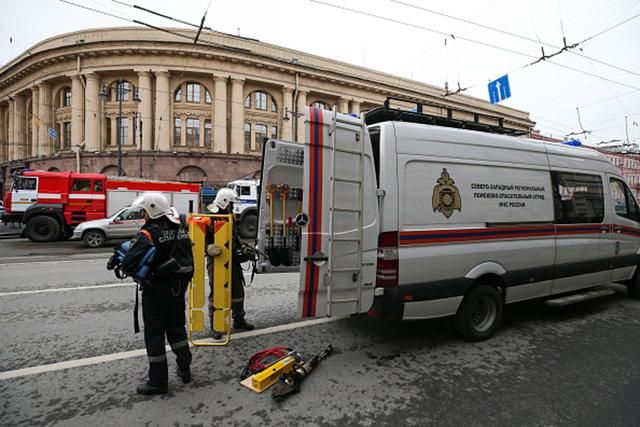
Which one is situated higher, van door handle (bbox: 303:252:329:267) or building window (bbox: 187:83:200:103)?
building window (bbox: 187:83:200:103)

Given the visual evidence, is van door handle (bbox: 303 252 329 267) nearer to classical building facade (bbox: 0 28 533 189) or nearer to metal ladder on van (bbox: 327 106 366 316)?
metal ladder on van (bbox: 327 106 366 316)

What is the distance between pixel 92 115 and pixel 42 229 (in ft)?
69.9

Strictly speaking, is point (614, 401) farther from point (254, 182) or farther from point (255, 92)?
point (255, 92)

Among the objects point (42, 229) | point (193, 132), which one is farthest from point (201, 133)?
point (42, 229)

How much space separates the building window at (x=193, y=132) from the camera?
31.1m

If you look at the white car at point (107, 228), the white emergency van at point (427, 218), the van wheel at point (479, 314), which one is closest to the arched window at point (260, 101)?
the white car at point (107, 228)

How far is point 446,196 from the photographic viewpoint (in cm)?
370

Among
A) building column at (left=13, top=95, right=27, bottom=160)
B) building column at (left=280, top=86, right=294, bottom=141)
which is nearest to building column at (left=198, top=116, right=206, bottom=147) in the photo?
building column at (left=280, top=86, right=294, bottom=141)

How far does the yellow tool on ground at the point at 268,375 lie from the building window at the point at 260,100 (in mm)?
32836

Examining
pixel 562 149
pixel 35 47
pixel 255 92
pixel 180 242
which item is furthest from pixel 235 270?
pixel 35 47

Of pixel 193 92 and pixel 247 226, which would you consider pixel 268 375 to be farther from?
pixel 193 92

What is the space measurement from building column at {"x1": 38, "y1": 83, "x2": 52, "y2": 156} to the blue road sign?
3959 cm

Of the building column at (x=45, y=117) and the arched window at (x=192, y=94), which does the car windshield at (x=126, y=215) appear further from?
the building column at (x=45, y=117)

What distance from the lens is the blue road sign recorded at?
1472 cm
